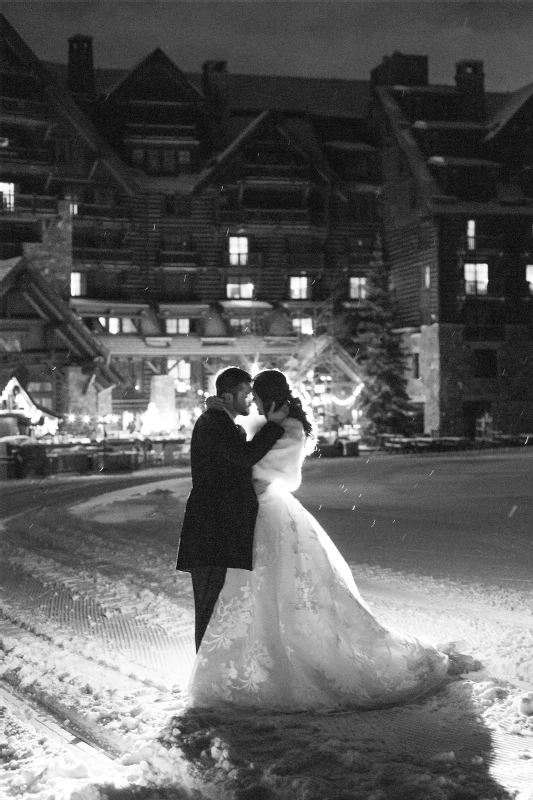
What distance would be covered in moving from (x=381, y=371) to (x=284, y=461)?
42.3 m

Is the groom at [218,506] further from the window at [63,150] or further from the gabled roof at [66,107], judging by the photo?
the window at [63,150]

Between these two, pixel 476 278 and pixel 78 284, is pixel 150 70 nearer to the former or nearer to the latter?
pixel 78 284

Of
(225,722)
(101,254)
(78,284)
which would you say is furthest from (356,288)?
(225,722)

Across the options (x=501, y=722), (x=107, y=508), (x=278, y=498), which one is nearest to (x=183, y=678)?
(x=278, y=498)

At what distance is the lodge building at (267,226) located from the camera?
51219mm

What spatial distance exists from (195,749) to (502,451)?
1577 inches

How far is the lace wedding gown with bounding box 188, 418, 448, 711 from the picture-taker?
275 inches

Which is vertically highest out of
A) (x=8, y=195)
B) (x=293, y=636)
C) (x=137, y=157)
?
(x=137, y=157)

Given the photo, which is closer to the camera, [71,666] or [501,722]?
[501,722]

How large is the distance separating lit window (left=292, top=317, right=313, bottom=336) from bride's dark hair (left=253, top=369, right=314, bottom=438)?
157ft

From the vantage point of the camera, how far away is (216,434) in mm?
7379

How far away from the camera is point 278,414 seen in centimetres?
760

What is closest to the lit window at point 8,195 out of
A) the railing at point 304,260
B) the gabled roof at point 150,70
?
the gabled roof at point 150,70

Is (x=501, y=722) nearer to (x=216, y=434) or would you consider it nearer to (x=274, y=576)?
→ (x=274, y=576)
